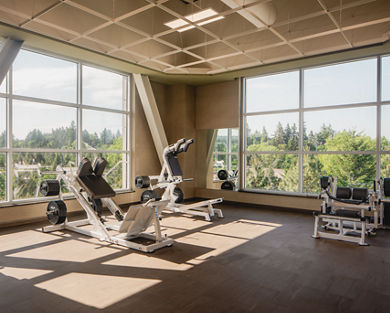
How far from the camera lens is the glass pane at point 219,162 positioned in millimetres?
10391

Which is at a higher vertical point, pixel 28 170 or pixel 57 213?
pixel 28 170

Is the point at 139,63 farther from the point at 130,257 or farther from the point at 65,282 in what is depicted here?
the point at 65,282

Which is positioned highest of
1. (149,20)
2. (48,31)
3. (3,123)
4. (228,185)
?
(149,20)

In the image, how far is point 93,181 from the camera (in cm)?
550

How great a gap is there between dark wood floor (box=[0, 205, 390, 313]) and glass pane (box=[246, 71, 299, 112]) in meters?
4.01

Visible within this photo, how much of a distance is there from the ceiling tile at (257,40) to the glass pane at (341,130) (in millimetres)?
2500

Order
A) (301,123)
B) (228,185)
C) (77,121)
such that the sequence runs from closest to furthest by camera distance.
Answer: (77,121)
(301,123)
(228,185)

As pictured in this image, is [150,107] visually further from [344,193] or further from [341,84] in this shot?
[344,193]

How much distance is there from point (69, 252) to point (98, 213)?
46.9 inches

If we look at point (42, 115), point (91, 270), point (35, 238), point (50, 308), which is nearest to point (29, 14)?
point (42, 115)

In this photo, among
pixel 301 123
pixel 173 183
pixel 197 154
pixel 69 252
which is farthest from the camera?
pixel 197 154

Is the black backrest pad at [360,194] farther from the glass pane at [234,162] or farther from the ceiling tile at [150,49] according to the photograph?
the ceiling tile at [150,49]

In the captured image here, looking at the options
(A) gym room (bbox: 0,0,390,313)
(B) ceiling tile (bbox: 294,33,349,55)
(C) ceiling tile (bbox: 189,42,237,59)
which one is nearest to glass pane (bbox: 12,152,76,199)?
(A) gym room (bbox: 0,0,390,313)

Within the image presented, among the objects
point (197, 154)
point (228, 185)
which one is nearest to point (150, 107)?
point (197, 154)
